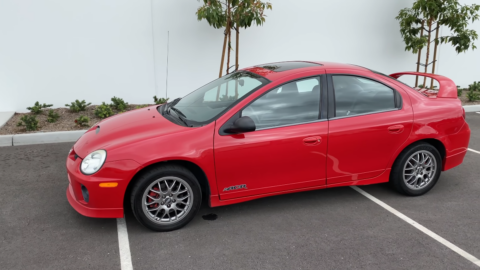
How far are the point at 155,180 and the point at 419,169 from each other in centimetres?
303

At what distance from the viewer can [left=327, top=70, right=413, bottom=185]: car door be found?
170 inches

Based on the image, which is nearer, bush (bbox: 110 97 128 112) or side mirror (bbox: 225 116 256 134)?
side mirror (bbox: 225 116 256 134)

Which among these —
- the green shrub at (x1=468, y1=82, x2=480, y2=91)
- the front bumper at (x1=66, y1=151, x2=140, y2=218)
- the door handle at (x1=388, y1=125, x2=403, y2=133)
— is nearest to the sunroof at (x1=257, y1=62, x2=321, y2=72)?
the door handle at (x1=388, y1=125, x2=403, y2=133)

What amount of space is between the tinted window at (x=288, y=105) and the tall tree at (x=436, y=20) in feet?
20.2

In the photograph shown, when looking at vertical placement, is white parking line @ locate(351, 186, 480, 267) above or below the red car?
below

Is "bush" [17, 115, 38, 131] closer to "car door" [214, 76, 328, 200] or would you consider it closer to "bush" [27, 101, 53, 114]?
"bush" [27, 101, 53, 114]

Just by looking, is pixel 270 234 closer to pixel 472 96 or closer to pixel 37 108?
pixel 37 108

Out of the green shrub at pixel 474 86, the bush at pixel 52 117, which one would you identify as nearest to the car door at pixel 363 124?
the bush at pixel 52 117

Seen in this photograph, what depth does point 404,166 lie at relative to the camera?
4.65 meters

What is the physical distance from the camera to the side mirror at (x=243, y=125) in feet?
12.8

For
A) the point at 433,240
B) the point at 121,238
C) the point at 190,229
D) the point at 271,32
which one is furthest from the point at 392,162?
the point at 271,32

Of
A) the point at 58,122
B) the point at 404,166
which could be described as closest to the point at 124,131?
the point at 404,166

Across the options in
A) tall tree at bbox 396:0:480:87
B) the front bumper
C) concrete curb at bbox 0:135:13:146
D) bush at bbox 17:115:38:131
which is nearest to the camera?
the front bumper

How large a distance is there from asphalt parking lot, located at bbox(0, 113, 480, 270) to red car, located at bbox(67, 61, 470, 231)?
26 centimetres
